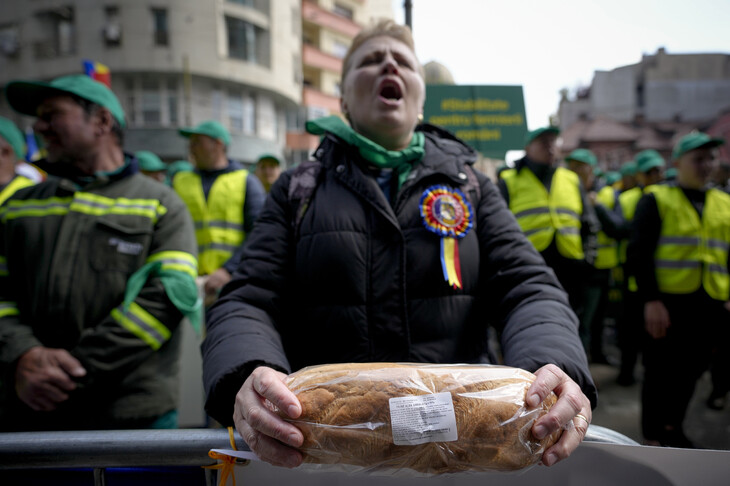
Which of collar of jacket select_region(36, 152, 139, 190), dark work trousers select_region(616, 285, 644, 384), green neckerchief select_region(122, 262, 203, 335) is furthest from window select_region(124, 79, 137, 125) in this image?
green neckerchief select_region(122, 262, 203, 335)

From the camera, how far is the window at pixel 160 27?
2052 centimetres

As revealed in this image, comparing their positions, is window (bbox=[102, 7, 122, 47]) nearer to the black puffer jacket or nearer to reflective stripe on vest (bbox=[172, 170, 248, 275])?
reflective stripe on vest (bbox=[172, 170, 248, 275])

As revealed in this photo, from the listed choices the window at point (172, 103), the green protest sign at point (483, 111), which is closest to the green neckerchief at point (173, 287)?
the green protest sign at point (483, 111)

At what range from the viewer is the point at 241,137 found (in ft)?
75.0

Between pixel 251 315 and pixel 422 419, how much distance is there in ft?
2.12

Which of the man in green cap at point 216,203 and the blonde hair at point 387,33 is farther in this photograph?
the man in green cap at point 216,203

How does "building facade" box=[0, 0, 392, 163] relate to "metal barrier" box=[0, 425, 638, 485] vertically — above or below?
above

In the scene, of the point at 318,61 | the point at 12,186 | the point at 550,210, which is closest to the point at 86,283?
the point at 12,186

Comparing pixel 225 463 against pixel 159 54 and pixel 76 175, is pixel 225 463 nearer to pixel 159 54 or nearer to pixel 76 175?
pixel 76 175

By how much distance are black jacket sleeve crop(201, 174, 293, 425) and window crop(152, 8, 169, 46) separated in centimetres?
2291

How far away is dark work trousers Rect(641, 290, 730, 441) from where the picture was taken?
318 cm

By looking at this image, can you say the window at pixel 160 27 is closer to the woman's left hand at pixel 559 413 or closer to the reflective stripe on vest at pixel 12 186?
the reflective stripe on vest at pixel 12 186

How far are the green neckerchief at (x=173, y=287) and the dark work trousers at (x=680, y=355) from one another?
3.15 meters

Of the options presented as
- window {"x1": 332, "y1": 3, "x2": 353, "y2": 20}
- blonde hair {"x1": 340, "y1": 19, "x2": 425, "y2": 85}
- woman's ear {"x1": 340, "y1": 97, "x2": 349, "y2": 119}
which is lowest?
woman's ear {"x1": 340, "y1": 97, "x2": 349, "y2": 119}
